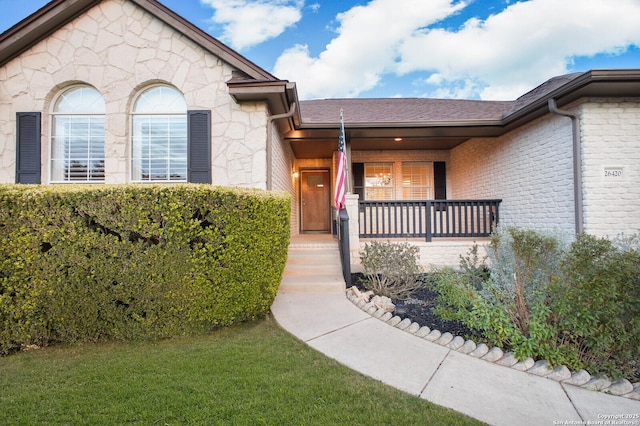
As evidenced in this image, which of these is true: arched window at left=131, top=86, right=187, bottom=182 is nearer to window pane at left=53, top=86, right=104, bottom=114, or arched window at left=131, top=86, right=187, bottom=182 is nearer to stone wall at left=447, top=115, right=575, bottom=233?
window pane at left=53, top=86, right=104, bottom=114

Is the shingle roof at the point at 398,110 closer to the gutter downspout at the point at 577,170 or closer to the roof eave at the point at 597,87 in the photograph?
the roof eave at the point at 597,87

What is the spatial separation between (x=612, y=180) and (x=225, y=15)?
483 inches

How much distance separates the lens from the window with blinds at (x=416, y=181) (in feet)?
31.9

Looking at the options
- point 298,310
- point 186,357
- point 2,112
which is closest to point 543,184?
point 298,310

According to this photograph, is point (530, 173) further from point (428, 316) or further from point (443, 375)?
point (443, 375)

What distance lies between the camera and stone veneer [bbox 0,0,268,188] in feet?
18.1

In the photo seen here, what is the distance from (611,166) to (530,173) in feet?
4.67

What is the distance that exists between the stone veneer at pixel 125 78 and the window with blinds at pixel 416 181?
573 centimetres

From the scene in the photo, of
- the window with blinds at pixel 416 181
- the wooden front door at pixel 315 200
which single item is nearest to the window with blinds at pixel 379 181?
the window with blinds at pixel 416 181

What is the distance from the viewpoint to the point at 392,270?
15.4ft

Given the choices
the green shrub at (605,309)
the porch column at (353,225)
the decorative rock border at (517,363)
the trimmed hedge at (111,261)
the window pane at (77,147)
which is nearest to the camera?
the decorative rock border at (517,363)

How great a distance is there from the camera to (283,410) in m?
2.00

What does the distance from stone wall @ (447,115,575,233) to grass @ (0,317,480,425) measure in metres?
4.89

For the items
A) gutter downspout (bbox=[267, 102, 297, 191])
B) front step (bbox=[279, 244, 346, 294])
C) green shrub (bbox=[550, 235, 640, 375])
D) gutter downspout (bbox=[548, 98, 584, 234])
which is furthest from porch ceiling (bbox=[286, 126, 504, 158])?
green shrub (bbox=[550, 235, 640, 375])
